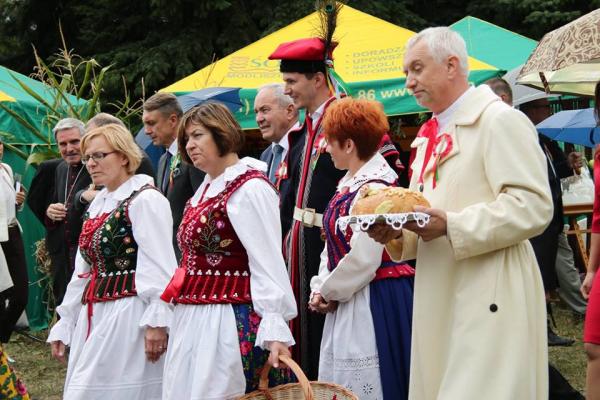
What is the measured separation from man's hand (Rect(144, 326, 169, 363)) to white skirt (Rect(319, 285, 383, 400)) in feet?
2.46

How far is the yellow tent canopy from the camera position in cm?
862

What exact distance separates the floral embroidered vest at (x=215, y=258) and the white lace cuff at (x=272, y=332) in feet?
0.68

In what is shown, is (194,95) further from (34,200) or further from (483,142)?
(483,142)

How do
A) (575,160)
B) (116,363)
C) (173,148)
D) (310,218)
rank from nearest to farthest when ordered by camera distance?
(116,363) < (310,218) < (173,148) < (575,160)

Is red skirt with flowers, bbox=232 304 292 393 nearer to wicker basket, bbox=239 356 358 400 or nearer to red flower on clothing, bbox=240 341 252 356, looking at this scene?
red flower on clothing, bbox=240 341 252 356

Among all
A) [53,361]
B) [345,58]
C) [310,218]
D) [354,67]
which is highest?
[345,58]

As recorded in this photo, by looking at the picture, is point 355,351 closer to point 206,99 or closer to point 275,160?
point 275,160

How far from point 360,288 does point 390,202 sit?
4.10 ft

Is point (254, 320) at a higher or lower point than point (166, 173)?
lower

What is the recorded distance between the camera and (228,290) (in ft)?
13.3

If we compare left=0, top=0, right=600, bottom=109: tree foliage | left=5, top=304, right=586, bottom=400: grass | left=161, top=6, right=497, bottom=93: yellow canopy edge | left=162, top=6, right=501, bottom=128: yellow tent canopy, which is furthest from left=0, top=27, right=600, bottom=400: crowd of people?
left=0, top=0, right=600, bottom=109: tree foliage

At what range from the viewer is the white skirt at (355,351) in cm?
427

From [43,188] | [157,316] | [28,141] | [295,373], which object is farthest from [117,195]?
[28,141]

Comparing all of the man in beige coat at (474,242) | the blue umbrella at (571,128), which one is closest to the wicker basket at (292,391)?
the man in beige coat at (474,242)
